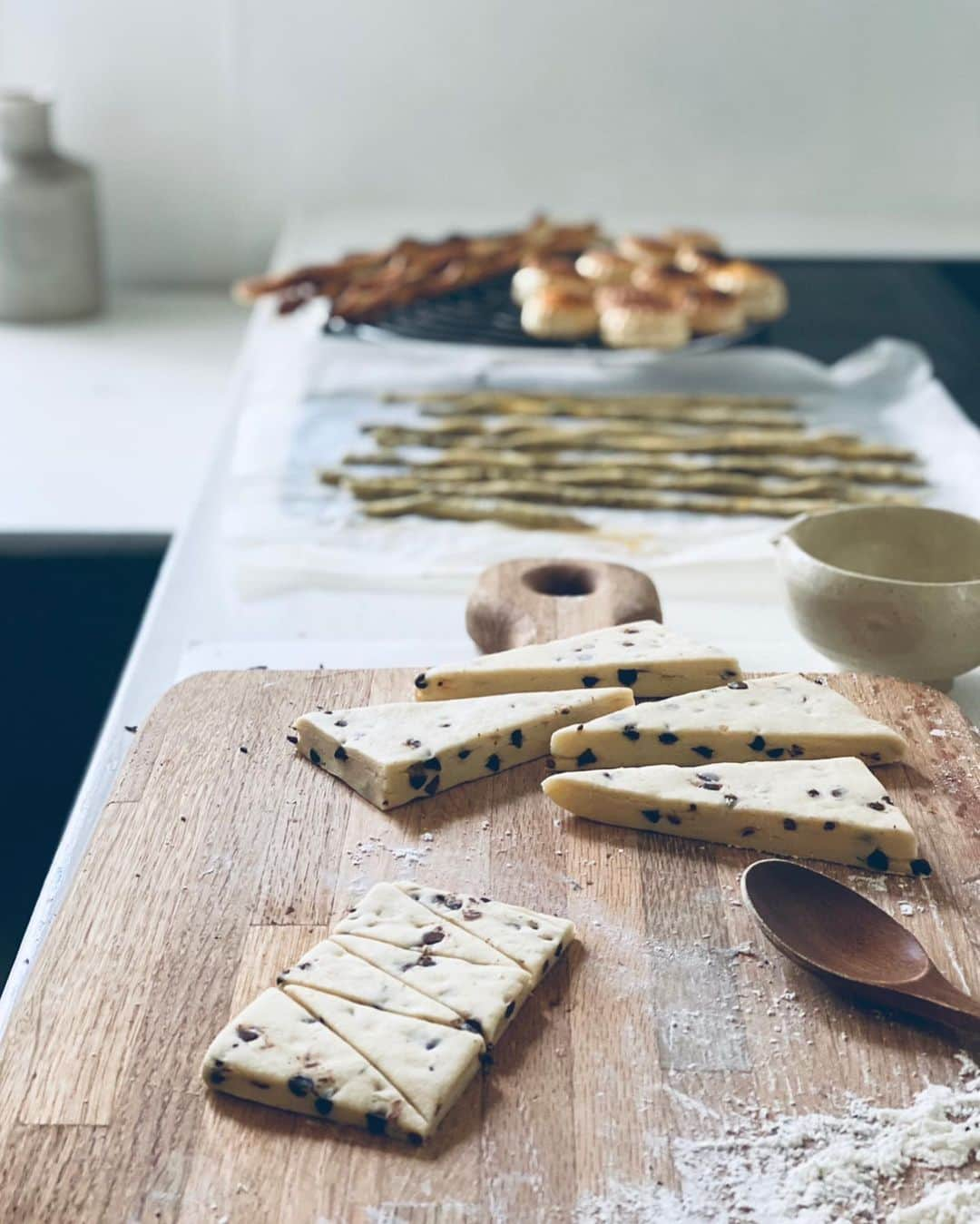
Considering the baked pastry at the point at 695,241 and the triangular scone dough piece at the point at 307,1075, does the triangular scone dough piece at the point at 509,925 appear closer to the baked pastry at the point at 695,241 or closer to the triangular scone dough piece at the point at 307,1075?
the triangular scone dough piece at the point at 307,1075

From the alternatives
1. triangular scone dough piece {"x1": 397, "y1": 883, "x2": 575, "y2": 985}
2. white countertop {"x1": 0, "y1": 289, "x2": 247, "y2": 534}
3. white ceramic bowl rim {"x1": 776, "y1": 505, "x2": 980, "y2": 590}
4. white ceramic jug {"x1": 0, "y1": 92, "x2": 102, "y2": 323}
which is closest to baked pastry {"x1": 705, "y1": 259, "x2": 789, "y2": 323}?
white countertop {"x1": 0, "y1": 289, "x2": 247, "y2": 534}

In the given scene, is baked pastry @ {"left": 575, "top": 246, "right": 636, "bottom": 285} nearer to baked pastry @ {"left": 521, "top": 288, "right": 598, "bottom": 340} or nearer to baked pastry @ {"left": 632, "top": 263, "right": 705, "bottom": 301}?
baked pastry @ {"left": 632, "top": 263, "right": 705, "bottom": 301}

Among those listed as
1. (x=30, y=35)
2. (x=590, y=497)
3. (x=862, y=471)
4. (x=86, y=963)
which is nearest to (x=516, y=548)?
(x=590, y=497)

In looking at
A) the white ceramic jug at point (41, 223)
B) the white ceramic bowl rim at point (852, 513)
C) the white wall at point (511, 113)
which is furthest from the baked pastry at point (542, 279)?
the white ceramic bowl rim at point (852, 513)

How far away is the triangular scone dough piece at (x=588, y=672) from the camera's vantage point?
1.01 m

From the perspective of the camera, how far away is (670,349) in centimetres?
186

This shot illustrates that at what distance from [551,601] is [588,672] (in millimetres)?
154

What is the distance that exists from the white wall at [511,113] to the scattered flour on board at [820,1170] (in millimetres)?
2060

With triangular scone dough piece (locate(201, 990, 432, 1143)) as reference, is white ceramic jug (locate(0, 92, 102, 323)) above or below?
below

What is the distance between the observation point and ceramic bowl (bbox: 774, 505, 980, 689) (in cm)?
105

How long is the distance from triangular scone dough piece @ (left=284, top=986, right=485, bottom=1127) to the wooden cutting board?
0.02m

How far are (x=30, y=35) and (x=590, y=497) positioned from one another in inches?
65.1

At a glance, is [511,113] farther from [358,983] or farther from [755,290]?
[358,983]

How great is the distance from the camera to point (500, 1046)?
2.32 ft
